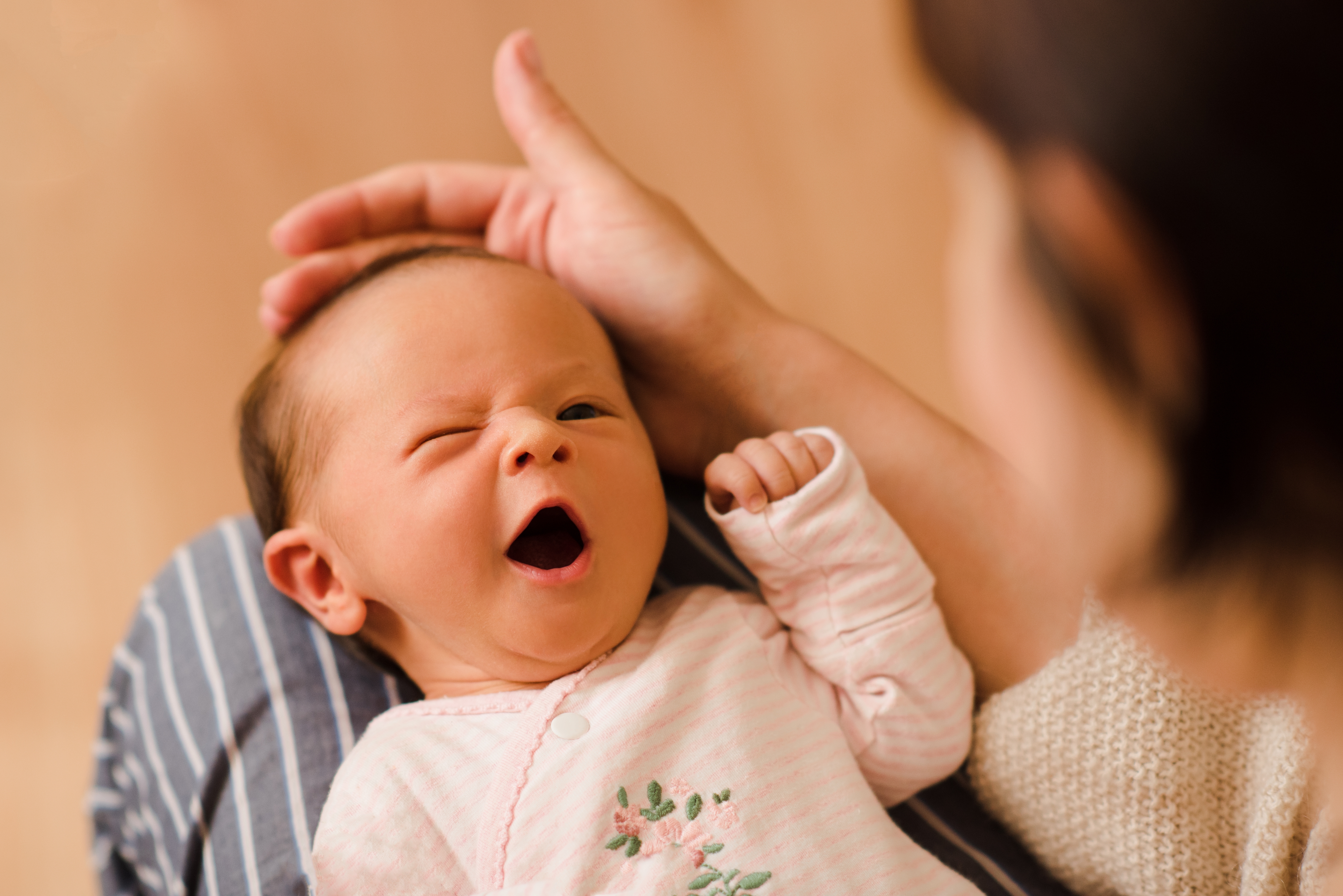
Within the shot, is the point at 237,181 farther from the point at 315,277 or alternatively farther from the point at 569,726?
the point at 569,726

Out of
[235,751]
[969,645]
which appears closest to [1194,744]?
[969,645]

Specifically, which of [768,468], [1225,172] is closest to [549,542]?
[768,468]

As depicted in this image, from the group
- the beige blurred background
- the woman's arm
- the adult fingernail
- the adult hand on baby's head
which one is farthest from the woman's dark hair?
the beige blurred background

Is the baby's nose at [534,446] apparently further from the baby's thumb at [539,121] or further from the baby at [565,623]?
the baby's thumb at [539,121]

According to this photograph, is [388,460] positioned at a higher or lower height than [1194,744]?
higher

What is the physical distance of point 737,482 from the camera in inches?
35.6

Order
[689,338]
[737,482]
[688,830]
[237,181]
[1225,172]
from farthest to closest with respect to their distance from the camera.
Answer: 1. [237,181]
2. [689,338]
3. [737,482]
4. [688,830]
5. [1225,172]

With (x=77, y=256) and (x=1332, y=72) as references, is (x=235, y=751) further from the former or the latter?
(x=77, y=256)

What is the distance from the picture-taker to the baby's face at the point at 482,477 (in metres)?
0.83

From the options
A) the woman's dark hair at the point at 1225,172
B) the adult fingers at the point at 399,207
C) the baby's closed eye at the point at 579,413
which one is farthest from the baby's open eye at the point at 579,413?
the woman's dark hair at the point at 1225,172

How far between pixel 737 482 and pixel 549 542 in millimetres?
170

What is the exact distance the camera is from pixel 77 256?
74.5 inches

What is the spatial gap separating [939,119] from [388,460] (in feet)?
1.69

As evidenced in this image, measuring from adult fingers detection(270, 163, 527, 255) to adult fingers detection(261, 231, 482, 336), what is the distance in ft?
0.06
